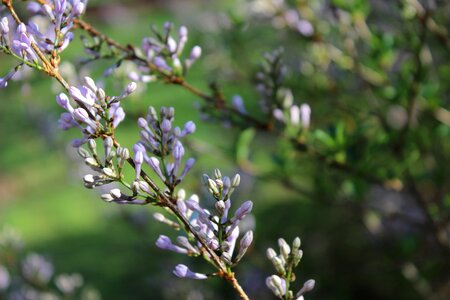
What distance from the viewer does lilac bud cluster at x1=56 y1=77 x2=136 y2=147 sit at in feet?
5.23

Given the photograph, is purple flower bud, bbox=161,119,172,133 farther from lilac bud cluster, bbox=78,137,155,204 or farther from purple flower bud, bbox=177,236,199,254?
purple flower bud, bbox=177,236,199,254

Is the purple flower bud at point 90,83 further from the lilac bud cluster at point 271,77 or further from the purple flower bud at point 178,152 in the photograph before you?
the lilac bud cluster at point 271,77

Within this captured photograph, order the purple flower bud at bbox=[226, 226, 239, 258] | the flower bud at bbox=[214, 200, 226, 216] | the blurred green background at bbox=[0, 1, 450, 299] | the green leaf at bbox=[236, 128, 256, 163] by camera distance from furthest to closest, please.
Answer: the blurred green background at bbox=[0, 1, 450, 299] → the green leaf at bbox=[236, 128, 256, 163] → the purple flower bud at bbox=[226, 226, 239, 258] → the flower bud at bbox=[214, 200, 226, 216]

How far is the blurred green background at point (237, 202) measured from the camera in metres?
3.44

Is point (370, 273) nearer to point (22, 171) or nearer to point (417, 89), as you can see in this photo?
point (417, 89)

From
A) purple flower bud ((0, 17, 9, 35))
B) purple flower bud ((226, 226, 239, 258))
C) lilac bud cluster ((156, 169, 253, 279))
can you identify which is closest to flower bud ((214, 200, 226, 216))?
lilac bud cluster ((156, 169, 253, 279))

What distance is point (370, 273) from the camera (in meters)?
4.86

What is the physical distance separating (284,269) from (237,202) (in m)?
4.01

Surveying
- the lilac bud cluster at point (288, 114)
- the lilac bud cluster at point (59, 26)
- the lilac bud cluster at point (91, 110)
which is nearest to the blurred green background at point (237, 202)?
the lilac bud cluster at point (288, 114)

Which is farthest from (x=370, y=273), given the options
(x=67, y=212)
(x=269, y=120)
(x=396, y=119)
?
(x=67, y=212)

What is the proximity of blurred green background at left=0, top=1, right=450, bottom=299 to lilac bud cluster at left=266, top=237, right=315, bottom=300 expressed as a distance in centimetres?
112

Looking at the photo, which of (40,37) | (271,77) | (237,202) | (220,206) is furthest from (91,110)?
(237,202)

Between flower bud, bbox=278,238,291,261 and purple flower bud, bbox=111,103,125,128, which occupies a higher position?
purple flower bud, bbox=111,103,125,128

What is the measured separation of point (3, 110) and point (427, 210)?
1037 cm
